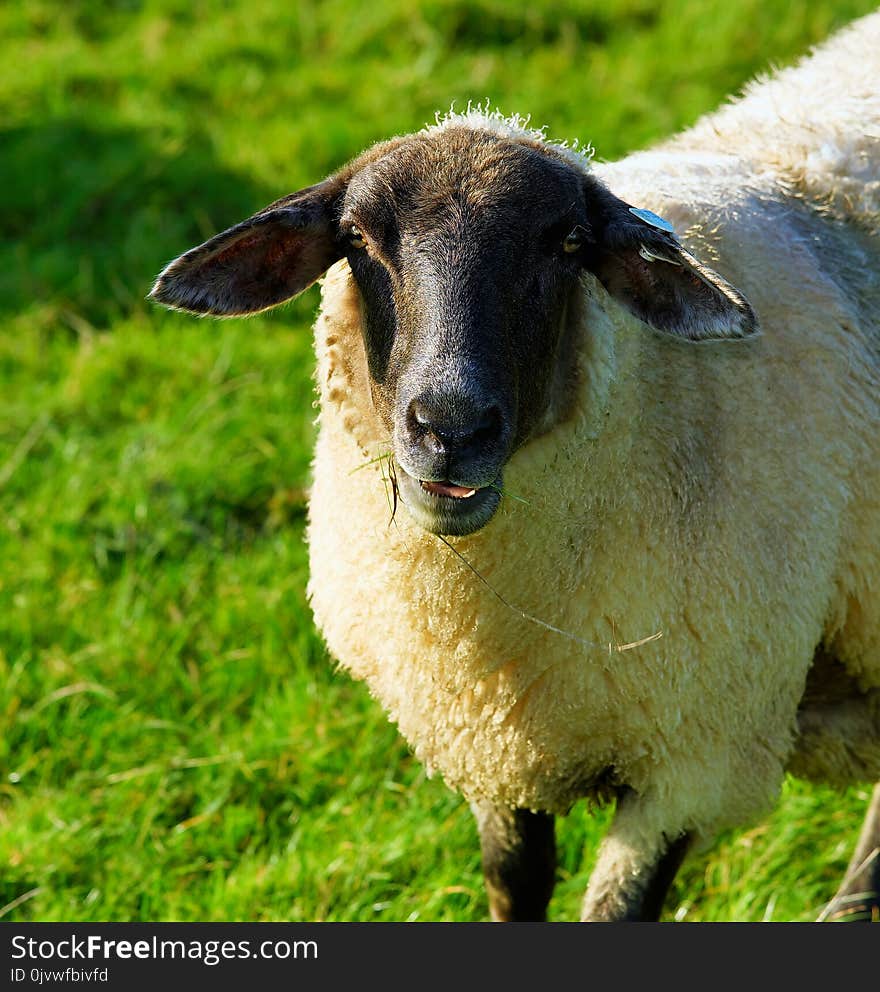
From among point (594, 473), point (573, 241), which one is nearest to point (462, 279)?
point (573, 241)

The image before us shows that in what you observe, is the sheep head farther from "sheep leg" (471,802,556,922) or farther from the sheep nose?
"sheep leg" (471,802,556,922)

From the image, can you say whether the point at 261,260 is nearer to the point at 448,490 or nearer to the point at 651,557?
the point at 448,490

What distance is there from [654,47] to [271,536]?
4.28 metres

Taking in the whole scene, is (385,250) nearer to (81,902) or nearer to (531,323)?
(531,323)

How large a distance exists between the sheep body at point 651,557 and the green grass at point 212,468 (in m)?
0.80

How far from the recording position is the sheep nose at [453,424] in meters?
2.54

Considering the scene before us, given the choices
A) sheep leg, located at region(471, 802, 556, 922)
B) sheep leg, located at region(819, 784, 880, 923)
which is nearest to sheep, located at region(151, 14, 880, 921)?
sheep leg, located at region(471, 802, 556, 922)

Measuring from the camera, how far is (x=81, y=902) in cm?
376

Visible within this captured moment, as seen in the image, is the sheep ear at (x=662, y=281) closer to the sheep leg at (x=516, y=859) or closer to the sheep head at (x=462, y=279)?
the sheep head at (x=462, y=279)

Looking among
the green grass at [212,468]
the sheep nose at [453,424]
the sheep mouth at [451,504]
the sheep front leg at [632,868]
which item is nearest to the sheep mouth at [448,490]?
the sheep mouth at [451,504]

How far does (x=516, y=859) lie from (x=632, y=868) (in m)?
0.46

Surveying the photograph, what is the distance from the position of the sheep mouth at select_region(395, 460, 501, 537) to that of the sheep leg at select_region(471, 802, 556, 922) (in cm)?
108

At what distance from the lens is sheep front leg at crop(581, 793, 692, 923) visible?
3.16 metres
